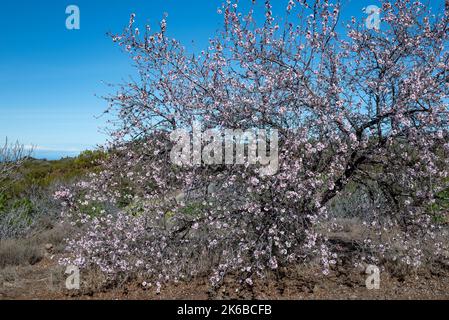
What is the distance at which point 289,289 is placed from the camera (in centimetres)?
580

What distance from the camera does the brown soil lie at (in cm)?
564

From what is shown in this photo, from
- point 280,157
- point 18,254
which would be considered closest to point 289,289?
point 280,157

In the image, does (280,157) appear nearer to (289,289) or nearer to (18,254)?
(289,289)

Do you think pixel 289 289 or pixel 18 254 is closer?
pixel 289 289

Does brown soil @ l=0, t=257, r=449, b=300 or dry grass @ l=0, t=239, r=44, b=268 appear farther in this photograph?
dry grass @ l=0, t=239, r=44, b=268

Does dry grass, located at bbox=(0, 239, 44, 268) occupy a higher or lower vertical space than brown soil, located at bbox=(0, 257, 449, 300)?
higher

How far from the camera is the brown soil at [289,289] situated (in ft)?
18.5

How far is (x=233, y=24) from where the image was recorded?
237 inches

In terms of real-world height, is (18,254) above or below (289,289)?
above

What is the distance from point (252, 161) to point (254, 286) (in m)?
1.77
